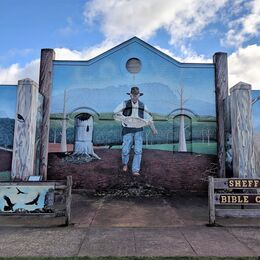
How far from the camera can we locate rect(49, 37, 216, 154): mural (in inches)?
559

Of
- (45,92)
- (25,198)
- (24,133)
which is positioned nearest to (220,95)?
(45,92)

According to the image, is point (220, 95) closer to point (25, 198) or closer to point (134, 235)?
point (134, 235)

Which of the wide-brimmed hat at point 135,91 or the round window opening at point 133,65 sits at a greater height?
the round window opening at point 133,65

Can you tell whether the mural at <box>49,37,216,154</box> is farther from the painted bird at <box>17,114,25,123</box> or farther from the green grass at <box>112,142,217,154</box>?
the painted bird at <box>17,114,25,123</box>

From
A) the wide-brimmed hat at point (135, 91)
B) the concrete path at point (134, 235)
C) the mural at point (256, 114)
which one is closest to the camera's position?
the concrete path at point (134, 235)

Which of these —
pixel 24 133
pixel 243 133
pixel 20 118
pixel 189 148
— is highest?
pixel 20 118

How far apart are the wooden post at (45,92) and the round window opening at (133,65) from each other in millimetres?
3630

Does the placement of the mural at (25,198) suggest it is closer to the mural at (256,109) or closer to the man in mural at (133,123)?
the man in mural at (133,123)

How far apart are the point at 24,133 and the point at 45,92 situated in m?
2.92

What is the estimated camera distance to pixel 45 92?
1426 cm

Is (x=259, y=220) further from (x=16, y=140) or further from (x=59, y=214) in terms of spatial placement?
(x=16, y=140)

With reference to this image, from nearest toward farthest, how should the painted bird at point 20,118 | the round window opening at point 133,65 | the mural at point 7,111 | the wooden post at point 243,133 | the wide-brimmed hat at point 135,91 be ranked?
the painted bird at point 20,118, the wooden post at point 243,133, the mural at point 7,111, the wide-brimmed hat at point 135,91, the round window opening at point 133,65

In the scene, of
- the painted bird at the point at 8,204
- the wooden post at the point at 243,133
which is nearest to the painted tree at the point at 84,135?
the painted bird at the point at 8,204

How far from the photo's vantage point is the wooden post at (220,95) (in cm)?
1393
